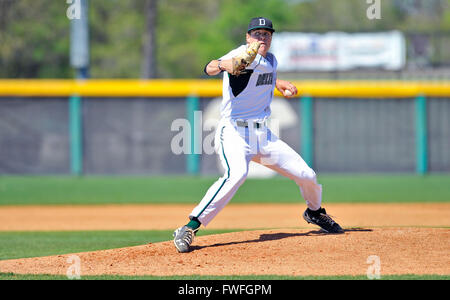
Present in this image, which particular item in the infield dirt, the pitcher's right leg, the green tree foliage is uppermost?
the green tree foliage

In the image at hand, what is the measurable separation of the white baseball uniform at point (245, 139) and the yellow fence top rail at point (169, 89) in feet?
31.5

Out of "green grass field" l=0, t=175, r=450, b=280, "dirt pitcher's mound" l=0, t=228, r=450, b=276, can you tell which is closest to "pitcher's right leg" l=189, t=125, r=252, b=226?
"dirt pitcher's mound" l=0, t=228, r=450, b=276

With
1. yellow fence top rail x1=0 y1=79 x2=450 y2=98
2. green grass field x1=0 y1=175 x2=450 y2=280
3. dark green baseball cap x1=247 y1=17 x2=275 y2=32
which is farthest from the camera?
yellow fence top rail x1=0 y1=79 x2=450 y2=98

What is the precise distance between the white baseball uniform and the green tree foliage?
18.7m

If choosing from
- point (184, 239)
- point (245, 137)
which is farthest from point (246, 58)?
point (184, 239)

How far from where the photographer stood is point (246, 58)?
5164mm

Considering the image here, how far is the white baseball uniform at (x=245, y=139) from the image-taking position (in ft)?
18.1

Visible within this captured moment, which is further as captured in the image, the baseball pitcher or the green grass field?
the green grass field

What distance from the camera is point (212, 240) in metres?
6.04

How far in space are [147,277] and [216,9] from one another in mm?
35469

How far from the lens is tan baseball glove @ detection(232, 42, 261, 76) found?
16.9 ft

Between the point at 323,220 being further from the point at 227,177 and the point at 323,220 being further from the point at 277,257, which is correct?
the point at 227,177

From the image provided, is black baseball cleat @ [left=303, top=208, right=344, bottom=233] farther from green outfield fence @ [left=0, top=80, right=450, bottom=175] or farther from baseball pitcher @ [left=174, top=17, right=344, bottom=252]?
green outfield fence @ [left=0, top=80, right=450, bottom=175]
